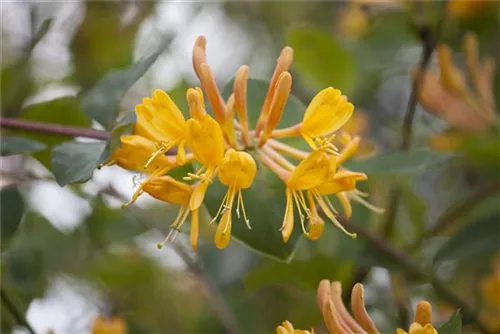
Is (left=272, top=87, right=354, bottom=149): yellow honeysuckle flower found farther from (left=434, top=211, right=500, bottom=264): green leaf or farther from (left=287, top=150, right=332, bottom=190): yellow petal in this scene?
(left=434, top=211, right=500, bottom=264): green leaf

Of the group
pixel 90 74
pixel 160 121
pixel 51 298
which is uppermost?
pixel 160 121

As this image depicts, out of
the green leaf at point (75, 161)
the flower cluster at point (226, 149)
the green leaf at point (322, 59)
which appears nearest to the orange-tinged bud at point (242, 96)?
the flower cluster at point (226, 149)

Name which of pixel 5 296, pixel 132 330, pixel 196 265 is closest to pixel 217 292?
pixel 196 265

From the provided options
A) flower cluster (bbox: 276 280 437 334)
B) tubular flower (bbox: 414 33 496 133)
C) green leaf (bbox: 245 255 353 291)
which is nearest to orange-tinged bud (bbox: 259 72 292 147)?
flower cluster (bbox: 276 280 437 334)

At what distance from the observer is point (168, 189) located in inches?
20.1

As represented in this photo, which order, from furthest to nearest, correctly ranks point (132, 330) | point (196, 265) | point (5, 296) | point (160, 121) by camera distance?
1. point (196, 265)
2. point (132, 330)
3. point (5, 296)
4. point (160, 121)

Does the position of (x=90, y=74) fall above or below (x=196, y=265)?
above

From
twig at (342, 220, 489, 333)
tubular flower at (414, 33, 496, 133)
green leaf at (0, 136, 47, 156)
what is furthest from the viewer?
tubular flower at (414, 33, 496, 133)

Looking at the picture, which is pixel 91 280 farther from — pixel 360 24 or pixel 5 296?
pixel 360 24

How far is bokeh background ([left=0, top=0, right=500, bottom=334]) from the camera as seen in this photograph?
745 millimetres

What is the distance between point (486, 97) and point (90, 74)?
0.51 meters

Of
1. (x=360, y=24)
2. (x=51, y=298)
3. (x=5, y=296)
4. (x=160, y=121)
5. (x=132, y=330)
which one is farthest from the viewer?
(x=360, y=24)

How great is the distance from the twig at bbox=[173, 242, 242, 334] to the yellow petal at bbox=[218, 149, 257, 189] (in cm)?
32

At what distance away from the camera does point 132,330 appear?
76cm
